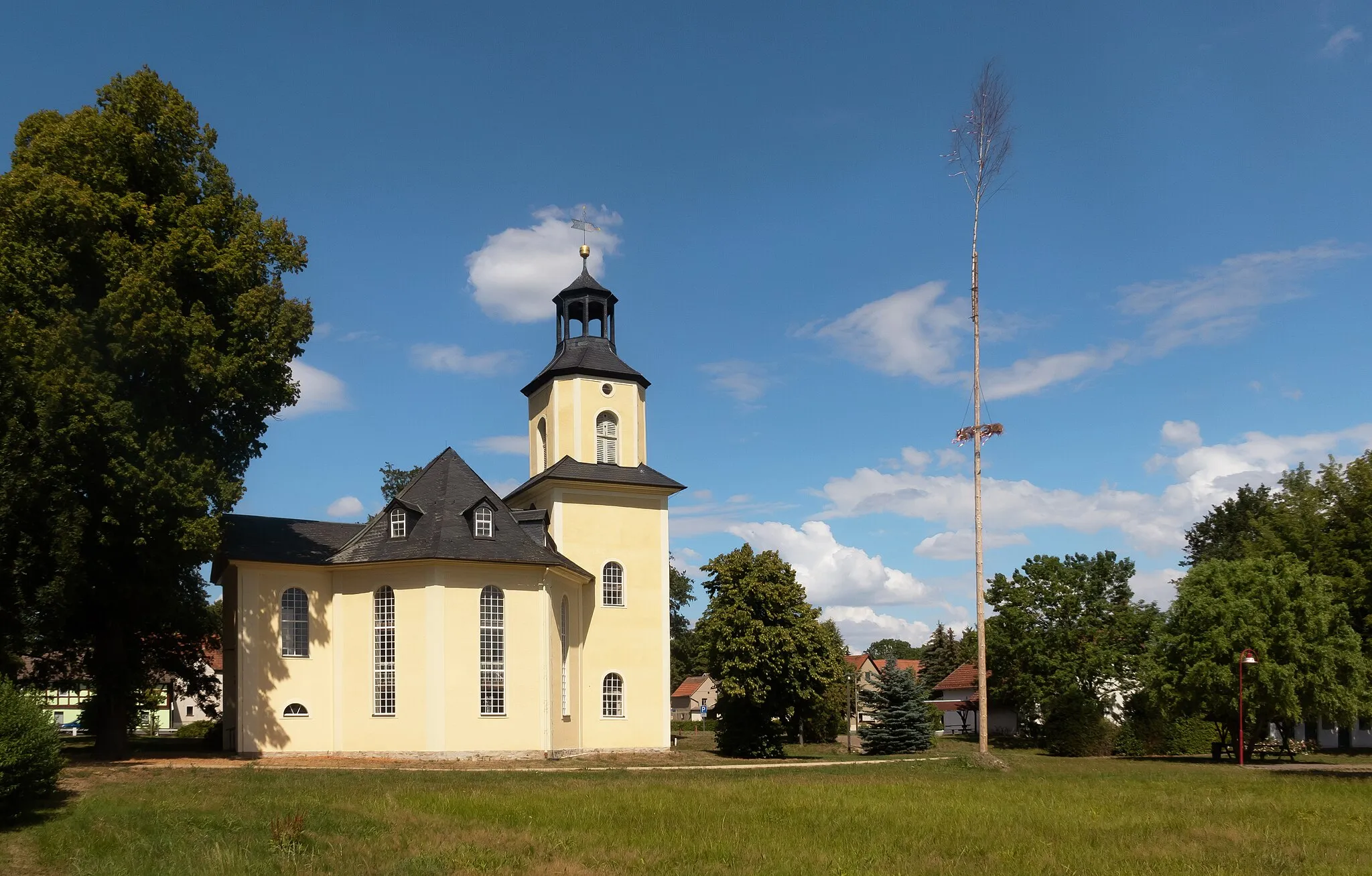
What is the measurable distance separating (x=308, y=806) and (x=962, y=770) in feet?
57.9

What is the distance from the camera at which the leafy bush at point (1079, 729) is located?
4591 cm

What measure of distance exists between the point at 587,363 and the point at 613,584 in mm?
8477

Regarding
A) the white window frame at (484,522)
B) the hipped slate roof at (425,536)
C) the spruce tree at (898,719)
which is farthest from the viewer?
the spruce tree at (898,719)

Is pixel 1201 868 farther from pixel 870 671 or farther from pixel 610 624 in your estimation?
pixel 870 671

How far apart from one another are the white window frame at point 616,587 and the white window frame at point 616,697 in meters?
2.47

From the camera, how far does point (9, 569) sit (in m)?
27.2

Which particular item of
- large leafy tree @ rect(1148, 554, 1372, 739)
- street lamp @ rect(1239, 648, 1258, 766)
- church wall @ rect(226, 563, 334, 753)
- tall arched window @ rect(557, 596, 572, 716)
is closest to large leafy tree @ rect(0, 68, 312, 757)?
church wall @ rect(226, 563, 334, 753)

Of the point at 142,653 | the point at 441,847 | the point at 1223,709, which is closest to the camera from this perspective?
the point at 441,847

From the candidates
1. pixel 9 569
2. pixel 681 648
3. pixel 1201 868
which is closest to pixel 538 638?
pixel 9 569

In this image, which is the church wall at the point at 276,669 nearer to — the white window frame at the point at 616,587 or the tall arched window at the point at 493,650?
the tall arched window at the point at 493,650

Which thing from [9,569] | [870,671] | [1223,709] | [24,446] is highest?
[24,446]

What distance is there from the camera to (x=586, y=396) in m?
41.1

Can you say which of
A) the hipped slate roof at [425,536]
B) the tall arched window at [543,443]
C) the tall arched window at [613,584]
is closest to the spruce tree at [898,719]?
the tall arched window at [613,584]

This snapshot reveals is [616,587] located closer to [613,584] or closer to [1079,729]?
[613,584]
